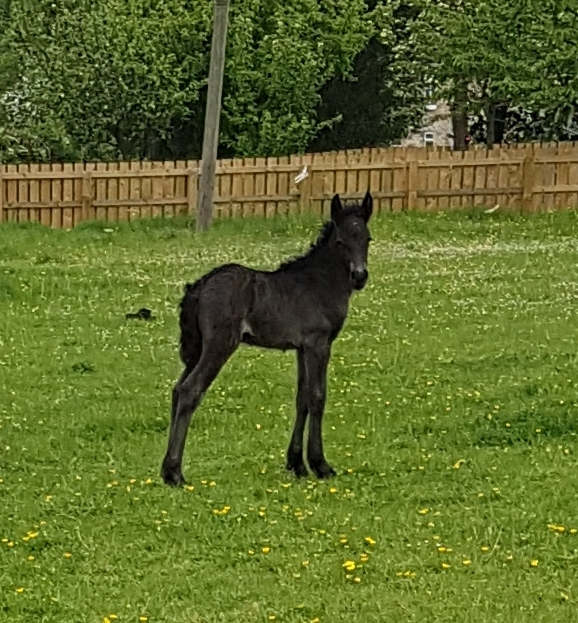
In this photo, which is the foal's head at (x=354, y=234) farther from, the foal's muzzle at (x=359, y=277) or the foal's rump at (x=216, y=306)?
the foal's rump at (x=216, y=306)

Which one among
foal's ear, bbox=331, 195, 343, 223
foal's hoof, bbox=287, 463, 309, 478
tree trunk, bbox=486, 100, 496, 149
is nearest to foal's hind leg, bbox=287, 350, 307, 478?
foal's hoof, bbox=287, 463, 309, 478

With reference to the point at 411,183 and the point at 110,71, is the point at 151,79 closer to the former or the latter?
the point at 110,71

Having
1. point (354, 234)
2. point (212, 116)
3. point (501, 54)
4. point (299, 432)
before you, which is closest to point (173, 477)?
point (299, 432)

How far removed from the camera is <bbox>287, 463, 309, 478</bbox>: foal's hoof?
10.3 m

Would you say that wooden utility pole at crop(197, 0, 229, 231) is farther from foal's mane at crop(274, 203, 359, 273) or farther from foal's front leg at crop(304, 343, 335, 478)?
foal's front leg at crop(304, 343, 335, 478)

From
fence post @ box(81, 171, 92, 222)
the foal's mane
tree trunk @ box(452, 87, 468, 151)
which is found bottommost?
fence post @ box(81, 171, 92, 222)

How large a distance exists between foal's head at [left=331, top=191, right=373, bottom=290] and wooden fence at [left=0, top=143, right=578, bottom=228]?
1723cm

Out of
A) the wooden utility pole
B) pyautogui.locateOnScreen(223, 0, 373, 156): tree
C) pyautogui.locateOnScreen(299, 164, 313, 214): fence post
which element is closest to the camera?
the wooden utility pole

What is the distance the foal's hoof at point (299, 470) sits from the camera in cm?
1031

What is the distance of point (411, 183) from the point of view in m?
28.7

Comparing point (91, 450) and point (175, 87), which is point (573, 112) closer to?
point (175, 87)

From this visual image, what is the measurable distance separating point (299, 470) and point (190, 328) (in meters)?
1.31

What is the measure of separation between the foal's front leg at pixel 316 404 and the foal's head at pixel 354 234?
603 mm

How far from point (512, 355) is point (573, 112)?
23.1m
